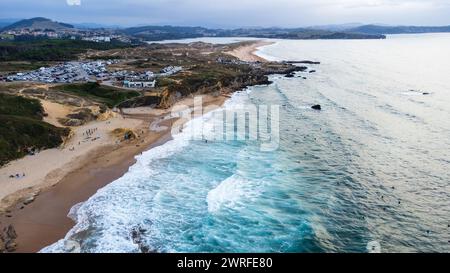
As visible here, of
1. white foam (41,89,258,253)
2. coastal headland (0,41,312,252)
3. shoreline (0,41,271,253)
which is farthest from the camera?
coastal headland (0,41,312,252)

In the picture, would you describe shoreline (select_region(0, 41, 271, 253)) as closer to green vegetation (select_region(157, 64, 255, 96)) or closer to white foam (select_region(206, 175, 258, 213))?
white foam (select_region(206, 175, 258, 213))

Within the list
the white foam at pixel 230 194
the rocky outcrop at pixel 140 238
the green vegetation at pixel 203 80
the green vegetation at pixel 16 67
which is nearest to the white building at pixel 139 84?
the green vegetation at pixel 203 80

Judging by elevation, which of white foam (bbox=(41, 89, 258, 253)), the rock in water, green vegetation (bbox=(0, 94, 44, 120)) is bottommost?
white foam (bbox=(41, 89, 258, 253))

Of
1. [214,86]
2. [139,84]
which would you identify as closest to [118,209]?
[139,84]

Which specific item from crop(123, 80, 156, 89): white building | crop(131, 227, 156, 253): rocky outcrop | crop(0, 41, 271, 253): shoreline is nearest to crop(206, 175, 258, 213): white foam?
crop(131, 227, 156, 253): rocky outcrop

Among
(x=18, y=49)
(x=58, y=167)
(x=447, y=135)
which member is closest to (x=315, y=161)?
(x=447, y=135)
